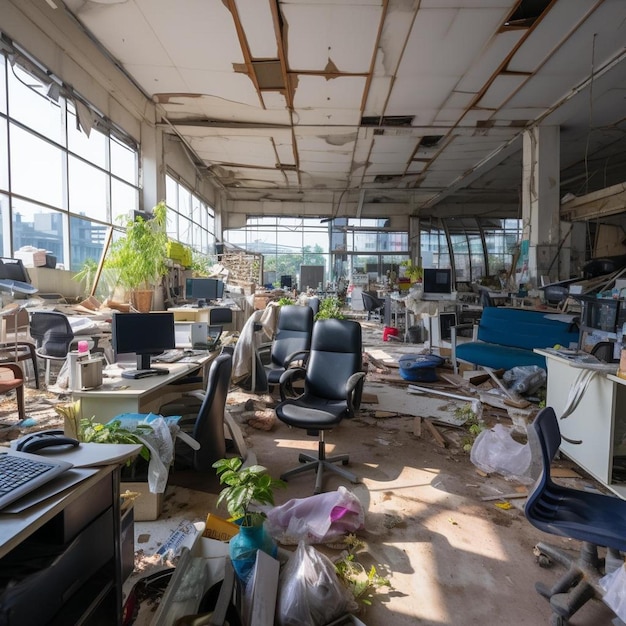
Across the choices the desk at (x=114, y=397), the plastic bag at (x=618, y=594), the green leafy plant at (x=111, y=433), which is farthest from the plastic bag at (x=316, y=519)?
the plastic bag at (x=618, y=594)

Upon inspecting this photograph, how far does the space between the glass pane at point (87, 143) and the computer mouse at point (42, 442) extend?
5.45 m

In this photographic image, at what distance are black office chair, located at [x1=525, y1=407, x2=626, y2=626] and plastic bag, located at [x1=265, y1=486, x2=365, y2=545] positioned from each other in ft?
2.97

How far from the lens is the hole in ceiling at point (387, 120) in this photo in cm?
717

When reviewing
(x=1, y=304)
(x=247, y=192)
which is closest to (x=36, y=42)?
(x=1, y=304)

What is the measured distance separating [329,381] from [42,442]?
226 cm

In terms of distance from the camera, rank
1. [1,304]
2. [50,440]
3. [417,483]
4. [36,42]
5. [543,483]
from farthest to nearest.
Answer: [36,42], [1,304], [417,483], [543,483], [50,440]

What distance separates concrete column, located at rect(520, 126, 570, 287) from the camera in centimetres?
707

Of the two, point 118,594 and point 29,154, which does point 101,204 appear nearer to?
point 29,154

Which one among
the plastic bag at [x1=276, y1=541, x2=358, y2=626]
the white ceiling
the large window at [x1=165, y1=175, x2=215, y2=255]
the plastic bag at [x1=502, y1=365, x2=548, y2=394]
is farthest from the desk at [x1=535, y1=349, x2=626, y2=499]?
the large window at [x1=165, y1=175, x2=215, y2=255]

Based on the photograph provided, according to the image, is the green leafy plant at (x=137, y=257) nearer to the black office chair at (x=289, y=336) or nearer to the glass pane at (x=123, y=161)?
the glass pane at (x=123, y=161)

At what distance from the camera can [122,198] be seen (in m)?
6.89

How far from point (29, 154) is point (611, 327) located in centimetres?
614

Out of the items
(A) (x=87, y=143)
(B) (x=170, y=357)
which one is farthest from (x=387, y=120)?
(B) (x=170, y=357)

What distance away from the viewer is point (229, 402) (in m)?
4.58
